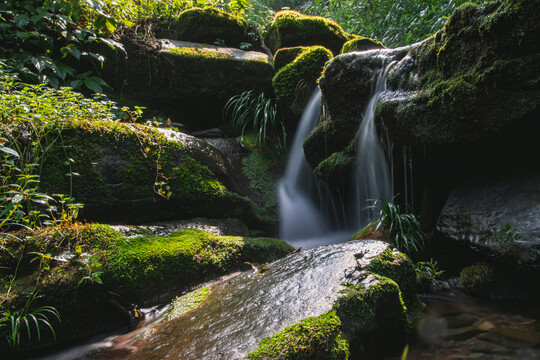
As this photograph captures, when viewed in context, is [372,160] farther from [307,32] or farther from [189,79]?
[307,32]

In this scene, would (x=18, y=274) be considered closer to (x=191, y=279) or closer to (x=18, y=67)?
(x=191, y=279)

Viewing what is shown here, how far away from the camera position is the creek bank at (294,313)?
1533 mm

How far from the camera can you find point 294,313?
166cm

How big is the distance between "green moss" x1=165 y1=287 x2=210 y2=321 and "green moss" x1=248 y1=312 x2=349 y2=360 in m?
1.00

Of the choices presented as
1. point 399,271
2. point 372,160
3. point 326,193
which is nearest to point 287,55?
point 326,193

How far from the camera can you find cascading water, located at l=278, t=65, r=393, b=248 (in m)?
4.11

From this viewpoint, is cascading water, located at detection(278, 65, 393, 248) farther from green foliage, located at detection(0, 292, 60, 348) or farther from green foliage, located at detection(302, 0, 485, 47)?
green foliage, located at detection(302, 0, 485, 47)

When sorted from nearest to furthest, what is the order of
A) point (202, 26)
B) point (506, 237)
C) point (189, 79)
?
1. point (506, 237)
2. point (189, 79)
3. point (202, 26)

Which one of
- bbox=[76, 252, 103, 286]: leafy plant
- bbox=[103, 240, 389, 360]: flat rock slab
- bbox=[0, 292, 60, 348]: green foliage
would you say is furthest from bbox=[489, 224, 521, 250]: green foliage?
bbox=[0, 292, 60, 348]: green foliage

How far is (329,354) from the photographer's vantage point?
4.64ft

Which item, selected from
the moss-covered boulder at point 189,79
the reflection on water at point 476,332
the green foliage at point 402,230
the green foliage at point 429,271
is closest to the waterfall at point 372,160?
the green foliage at point 402,230

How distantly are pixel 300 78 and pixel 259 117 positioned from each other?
3.59 feet

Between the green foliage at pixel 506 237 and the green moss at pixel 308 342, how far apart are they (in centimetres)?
200

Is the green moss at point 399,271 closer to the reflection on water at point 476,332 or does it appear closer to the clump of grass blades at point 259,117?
the reflection on water at point 476,332
